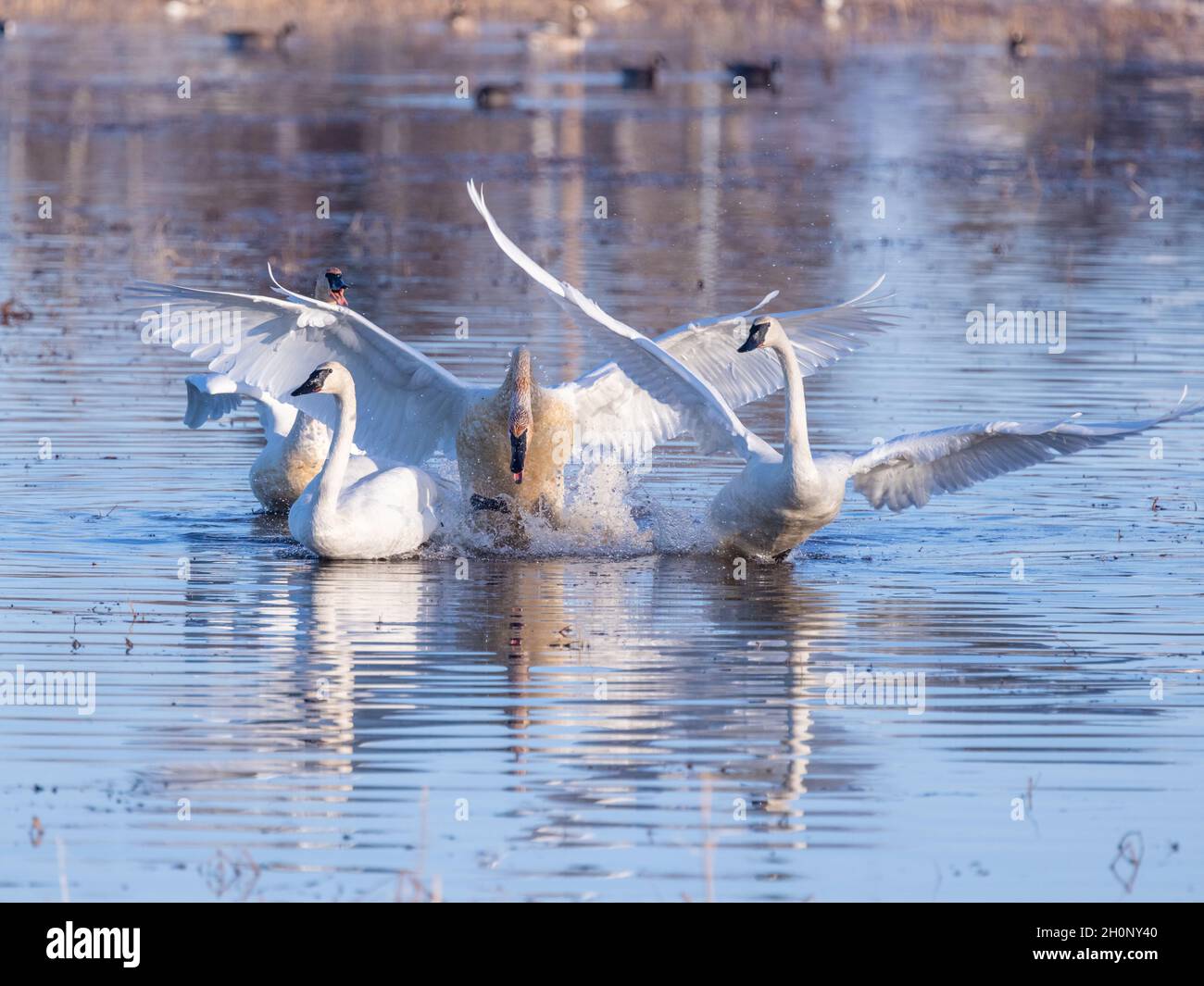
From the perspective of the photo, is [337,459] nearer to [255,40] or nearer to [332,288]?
[332,288]

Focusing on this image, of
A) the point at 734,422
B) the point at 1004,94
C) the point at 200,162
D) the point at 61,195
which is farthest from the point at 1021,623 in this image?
the point at 1004,94

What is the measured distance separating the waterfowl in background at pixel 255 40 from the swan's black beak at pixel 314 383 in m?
45.8

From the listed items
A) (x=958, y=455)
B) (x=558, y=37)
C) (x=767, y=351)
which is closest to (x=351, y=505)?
(x=958, y=455)

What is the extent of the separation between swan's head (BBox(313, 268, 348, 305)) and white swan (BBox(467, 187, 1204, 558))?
169cm

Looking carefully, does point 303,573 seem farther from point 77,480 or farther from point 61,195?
point 61,195

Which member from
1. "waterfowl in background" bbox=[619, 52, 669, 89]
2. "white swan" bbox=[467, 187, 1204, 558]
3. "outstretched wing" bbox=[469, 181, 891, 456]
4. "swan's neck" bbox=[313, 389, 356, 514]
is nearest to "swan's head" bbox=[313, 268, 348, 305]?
"outstretched wing" bbox=[469, 181, 891, 456]

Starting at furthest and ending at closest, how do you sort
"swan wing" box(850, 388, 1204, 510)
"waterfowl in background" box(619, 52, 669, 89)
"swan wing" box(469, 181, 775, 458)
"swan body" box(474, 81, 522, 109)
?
"waterfowl in background" box(619, 52, 669, 89) → "swan body" box(474, 81, 522, 109) → "swan wing" box(469, 181, 775, 458) → "swan wing" box(850, 388, 1204, 510)

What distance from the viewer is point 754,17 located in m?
69.9

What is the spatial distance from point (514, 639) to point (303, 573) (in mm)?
1783

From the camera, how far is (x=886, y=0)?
72.2 meters

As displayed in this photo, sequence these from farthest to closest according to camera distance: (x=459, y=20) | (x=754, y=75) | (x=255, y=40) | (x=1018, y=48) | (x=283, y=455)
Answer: (x=459, y=20) → (x=255, y=40) → (x=1018, y=48) → (x=754, y=75) → (x=283, y=455)

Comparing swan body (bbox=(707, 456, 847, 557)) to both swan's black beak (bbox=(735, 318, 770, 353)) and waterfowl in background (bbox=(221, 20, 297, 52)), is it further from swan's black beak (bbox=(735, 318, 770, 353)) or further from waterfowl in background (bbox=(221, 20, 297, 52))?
waterfowl in background (bbox=(221, 20, 297, 52))

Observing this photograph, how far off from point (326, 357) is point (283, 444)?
2.02 feet

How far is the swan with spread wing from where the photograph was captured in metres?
11.6
